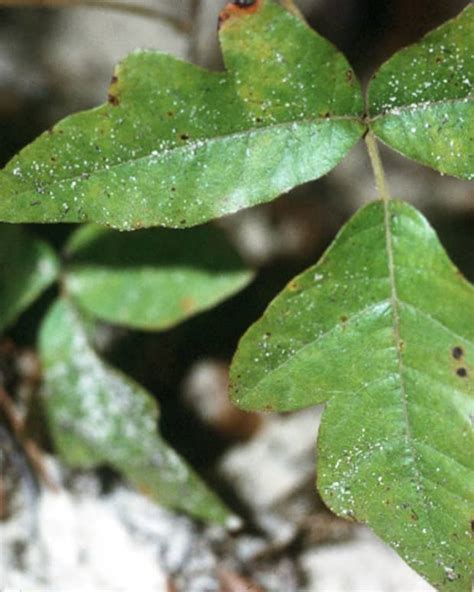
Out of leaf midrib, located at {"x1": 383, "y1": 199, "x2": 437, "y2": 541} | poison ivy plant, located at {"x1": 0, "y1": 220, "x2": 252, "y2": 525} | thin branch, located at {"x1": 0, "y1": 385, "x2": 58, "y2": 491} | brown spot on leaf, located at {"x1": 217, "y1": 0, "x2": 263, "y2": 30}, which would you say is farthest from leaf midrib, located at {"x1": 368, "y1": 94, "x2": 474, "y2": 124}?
thin branch, located at {"x1": 0, "y1": 385, "x2": 58, "y2": 491}

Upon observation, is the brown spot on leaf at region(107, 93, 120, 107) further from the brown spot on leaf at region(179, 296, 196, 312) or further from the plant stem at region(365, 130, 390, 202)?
the brown spot on leaf at region(179, 296, 196, 312)

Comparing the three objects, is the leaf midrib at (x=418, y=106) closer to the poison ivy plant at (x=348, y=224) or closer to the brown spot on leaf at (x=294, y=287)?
the poison ivy plant at (x=348, y=224)

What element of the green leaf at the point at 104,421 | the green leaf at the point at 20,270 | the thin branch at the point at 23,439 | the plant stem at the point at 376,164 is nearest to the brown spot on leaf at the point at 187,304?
the green leaf at the point at 104,421

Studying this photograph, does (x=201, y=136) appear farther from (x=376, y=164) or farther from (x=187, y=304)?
(x=187, y=304)

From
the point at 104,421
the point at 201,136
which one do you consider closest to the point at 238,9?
the point at 201,136

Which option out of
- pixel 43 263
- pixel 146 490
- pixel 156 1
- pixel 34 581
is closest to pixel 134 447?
pixel 146 490
